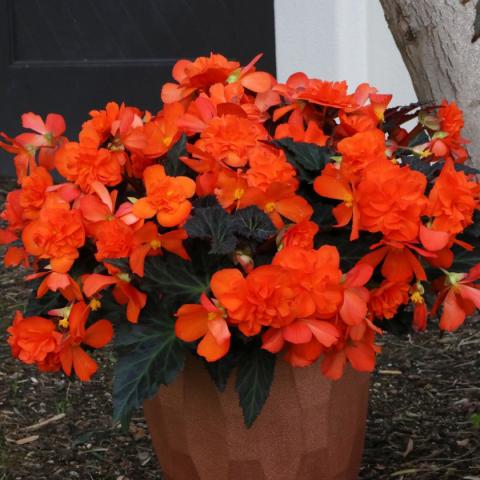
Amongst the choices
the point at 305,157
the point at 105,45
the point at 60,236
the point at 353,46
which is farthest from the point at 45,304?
the point at 105,45

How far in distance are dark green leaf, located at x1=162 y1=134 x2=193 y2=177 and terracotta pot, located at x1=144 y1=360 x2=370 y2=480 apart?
355mm

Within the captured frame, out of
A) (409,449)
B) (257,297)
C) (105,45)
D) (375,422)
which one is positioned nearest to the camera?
(257,297)

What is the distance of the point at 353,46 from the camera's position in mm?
4562

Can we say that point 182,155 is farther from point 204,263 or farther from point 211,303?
point 211,303

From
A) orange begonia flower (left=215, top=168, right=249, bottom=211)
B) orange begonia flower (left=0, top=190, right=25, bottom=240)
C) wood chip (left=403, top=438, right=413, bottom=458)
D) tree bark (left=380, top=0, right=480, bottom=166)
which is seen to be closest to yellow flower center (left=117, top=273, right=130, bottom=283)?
orange begonia flower (left=215, top=168, right=249, bottom=211)

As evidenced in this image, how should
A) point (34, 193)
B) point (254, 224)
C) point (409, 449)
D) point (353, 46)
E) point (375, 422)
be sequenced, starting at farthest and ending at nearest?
point (353, 46) < point (375, 422) < point (409, 449) < point (34, 193) < point (254, 224)

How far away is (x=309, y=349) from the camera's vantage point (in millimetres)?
1747

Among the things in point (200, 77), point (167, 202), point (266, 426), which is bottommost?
point (266, 426)

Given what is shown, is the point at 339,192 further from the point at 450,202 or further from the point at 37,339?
the point at 37,339

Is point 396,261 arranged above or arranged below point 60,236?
below

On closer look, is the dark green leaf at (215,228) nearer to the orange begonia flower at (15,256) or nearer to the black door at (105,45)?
the orange begonia flower at (15,256)

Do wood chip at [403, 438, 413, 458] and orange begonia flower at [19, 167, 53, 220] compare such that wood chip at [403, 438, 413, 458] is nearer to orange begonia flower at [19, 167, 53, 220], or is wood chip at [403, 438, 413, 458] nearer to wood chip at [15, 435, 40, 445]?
wood chip at [15, 435, 40, 445]

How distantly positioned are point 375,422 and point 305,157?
126 centimetres

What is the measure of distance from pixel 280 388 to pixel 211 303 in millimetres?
315
